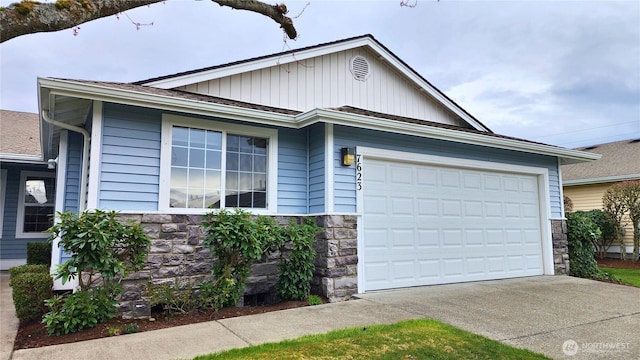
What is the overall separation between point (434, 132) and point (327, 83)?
2.49m

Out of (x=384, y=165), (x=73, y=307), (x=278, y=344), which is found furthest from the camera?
(x=384, y=165)

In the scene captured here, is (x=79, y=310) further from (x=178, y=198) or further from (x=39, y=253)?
(x=39, y=253)

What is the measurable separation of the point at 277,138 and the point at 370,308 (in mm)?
2975

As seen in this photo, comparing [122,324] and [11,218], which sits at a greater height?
[11,218]

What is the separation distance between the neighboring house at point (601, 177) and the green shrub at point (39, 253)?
15.9 meters

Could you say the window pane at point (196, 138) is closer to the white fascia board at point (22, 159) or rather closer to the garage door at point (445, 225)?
the garage door at point (445, 225)

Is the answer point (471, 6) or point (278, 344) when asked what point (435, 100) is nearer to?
point (471, 6)

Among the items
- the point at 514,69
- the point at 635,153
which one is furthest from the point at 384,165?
the point at 635,153

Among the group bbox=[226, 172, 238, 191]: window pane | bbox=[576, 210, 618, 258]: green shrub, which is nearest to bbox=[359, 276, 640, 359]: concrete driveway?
bbox=[226, 172, 238, 191]: window pane

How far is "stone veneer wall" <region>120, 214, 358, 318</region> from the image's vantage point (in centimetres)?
516

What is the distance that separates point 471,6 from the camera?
7.80 meters

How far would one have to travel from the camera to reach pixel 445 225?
7.55 m

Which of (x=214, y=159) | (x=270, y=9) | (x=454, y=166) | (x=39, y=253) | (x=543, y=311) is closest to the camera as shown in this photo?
(x=270, y=9)

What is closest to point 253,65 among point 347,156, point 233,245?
point 347,156
